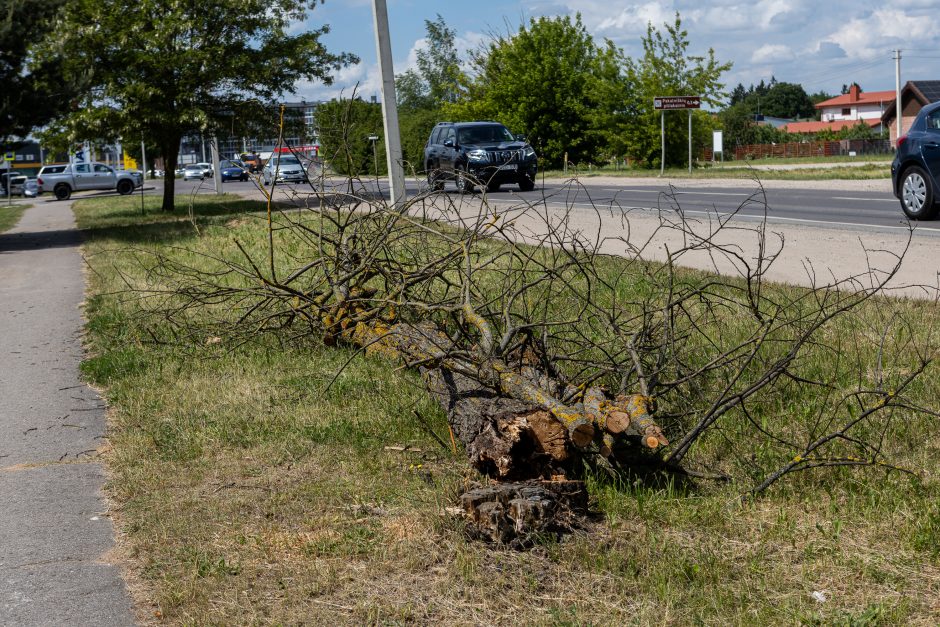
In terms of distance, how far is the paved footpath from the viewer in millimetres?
3617

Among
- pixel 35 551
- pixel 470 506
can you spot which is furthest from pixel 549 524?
pixel 35 551

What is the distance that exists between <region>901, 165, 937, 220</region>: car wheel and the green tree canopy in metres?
31.6

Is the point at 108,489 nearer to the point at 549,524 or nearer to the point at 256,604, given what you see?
the point at 256,604

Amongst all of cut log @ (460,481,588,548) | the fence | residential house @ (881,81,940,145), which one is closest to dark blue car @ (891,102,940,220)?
cut log @ (460,481,588,548)

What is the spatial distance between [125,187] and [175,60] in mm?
34716

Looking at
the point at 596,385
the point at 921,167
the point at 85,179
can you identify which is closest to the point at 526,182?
the point at 921,167

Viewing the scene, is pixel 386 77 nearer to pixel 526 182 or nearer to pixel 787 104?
pixel 526 182

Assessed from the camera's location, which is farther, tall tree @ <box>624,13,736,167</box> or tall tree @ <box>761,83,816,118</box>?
tall tree @ <box>761,83,816,118</box>

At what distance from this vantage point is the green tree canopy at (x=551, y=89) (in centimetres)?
4719

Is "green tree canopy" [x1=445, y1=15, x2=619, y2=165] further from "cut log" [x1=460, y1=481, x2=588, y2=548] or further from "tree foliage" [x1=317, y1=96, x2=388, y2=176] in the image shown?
"cut log" [x1=460, y1=481, x2=588, y2=548]

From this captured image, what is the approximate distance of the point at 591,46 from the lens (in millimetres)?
48406

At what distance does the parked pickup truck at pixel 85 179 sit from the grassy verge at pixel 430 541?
56.1 m

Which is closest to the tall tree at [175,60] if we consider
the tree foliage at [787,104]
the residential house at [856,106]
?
the residential house at [856,106]

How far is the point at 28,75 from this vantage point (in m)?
22.0
